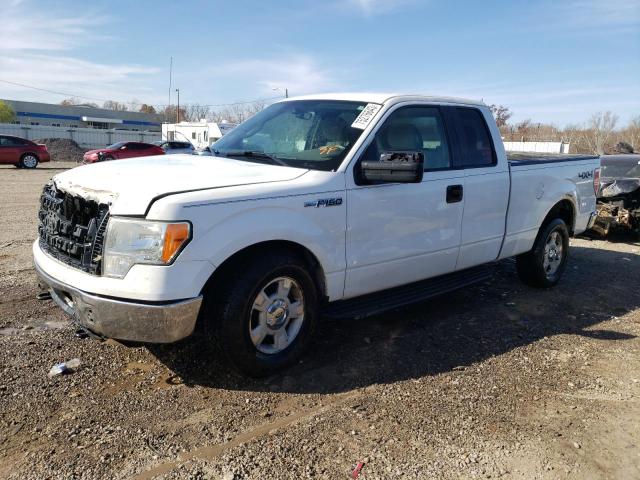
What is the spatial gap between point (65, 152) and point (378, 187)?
40.7m

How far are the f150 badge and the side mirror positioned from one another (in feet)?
0.94

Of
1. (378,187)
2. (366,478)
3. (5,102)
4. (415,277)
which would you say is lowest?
(366,478)

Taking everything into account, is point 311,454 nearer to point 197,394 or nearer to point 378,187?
point 197,394

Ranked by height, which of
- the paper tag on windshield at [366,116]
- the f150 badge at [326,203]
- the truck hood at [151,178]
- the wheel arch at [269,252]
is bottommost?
the wheel arch at [269,252]

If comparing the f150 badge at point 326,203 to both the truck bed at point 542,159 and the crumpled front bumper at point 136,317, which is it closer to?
the crumpled front bumper at point 136,317

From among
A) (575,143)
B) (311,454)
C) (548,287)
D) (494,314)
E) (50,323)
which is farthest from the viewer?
(575,143)

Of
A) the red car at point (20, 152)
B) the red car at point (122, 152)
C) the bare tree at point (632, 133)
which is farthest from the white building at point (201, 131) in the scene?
the bare tree at point (632, 133)

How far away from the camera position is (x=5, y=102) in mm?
70375

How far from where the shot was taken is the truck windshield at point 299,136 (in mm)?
4090

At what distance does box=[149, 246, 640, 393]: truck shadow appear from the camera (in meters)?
3.84

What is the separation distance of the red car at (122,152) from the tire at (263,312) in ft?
73.1

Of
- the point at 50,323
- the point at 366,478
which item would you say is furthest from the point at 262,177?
the point at 50,323

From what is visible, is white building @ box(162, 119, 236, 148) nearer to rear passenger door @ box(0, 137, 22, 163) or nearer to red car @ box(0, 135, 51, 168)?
red car @ box(0, 135, 51, 168)

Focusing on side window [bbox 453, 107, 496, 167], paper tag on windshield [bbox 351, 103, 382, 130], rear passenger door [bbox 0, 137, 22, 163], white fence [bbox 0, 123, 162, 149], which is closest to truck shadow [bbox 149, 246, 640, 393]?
side window [bbox 453, 107, 496, 167]
